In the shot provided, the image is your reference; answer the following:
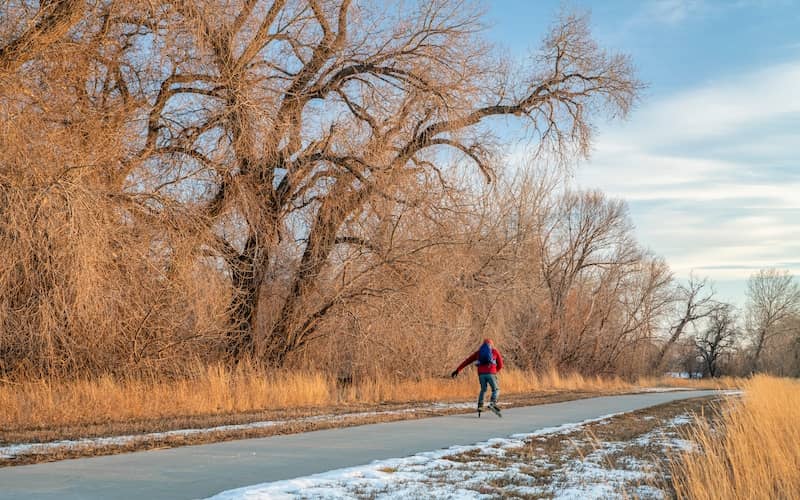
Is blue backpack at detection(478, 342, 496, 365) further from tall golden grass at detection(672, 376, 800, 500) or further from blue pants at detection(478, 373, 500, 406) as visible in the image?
tall golden grass at detection(672, 376, 800, 500)

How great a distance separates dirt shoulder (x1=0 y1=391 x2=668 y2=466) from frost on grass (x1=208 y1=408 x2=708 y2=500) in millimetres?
3480

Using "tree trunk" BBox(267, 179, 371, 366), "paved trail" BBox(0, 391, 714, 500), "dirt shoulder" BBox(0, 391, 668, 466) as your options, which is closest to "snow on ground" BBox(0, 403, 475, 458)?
"dirt shoulder" BBox(0, 391, 668, 466)

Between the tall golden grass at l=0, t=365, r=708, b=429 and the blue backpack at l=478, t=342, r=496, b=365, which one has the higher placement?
the blue backpack at l=478, t=342, r=496, b=365

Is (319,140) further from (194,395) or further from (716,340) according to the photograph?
(716,340)

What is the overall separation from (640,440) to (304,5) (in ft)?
50.0

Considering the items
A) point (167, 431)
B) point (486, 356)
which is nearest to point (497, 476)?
point (167, 431)

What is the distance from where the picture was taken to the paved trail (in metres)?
7.59

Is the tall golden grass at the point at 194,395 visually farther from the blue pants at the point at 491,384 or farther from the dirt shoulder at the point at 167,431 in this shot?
the blue pants at the point at 491,384

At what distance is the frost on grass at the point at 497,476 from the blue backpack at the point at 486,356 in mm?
4093

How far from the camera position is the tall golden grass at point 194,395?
13859 millimetres

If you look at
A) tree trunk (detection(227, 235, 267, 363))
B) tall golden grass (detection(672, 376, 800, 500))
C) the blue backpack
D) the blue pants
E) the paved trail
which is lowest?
tall golden grass (detection(672, 376, 800, 500))

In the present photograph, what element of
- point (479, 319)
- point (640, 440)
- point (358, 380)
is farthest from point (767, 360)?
point (640, 440)

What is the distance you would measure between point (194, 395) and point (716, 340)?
7314cm

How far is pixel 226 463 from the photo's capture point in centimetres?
933
